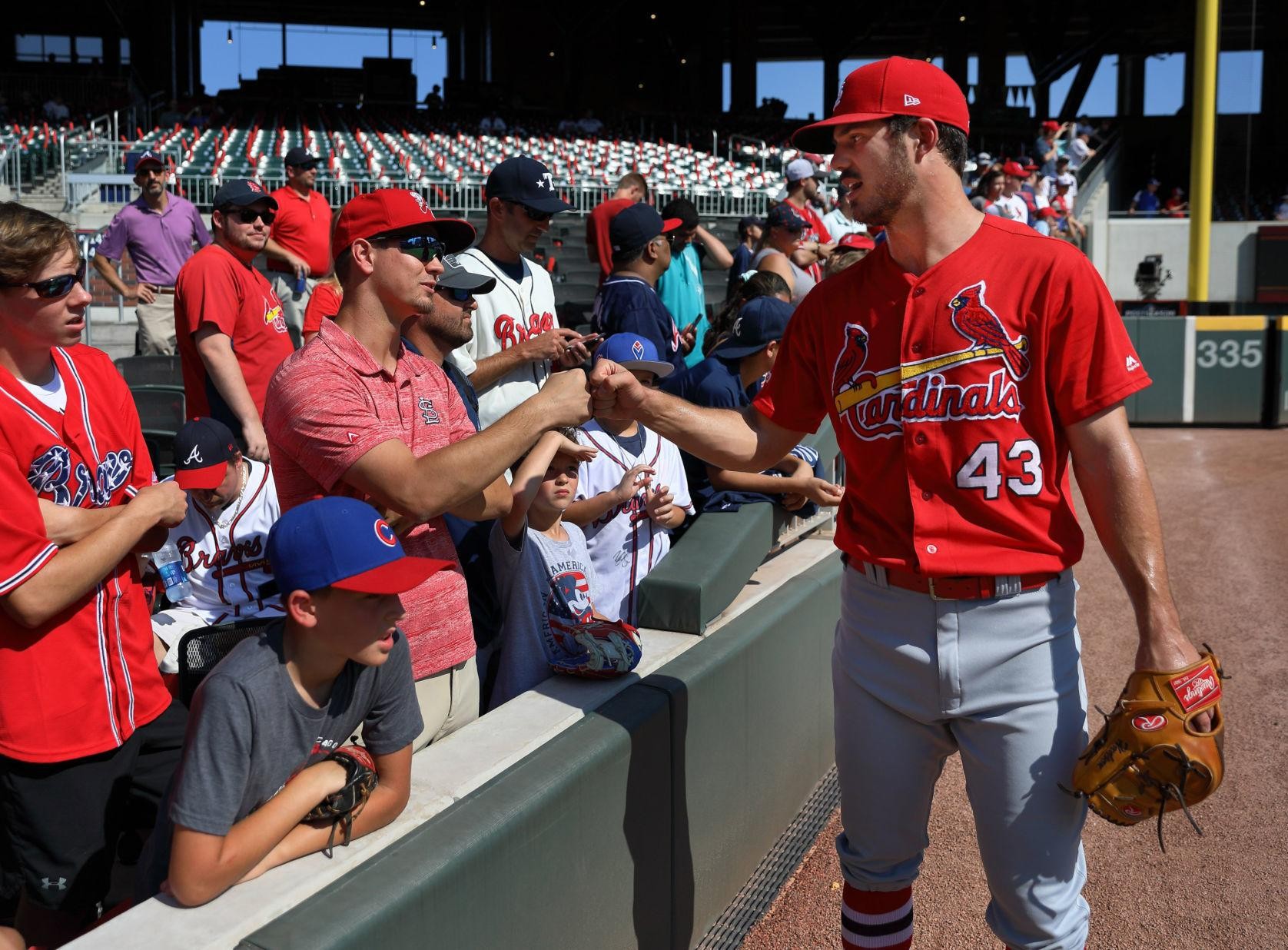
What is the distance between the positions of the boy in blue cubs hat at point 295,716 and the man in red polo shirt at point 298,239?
5.89 meters

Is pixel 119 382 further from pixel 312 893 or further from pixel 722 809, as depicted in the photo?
pixel 722 809

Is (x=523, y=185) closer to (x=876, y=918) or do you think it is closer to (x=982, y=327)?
(x=982, y=327)

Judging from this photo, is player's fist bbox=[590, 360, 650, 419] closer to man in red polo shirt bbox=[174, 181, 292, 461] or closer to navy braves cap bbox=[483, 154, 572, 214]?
navy braves cap bbox=[483, 154, 572, 214]

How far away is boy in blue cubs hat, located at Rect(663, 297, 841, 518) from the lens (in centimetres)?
443

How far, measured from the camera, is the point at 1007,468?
2.54 metres

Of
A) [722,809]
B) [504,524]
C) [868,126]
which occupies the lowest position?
[722,809]

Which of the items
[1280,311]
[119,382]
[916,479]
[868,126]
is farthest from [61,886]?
[1280,311]

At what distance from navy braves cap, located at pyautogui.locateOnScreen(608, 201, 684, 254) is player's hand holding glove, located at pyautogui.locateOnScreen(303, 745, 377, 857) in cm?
385

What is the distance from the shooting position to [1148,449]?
473 inches

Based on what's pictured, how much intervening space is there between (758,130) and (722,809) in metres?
37.8

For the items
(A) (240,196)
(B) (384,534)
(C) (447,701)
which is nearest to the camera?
(B) (384,534)

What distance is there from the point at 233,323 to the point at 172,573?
6.20 feet

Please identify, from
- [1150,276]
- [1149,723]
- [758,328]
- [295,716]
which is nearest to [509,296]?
[758,328]

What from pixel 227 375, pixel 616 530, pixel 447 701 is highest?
pixel 227 375
